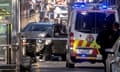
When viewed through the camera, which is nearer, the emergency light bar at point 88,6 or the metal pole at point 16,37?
the metal pole at point 16,37

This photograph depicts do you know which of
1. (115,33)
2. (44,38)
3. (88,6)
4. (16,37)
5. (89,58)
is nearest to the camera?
(16,37)

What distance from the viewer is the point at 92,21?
17828 millimetres

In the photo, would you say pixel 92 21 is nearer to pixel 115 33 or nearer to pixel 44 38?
pixel 115 33

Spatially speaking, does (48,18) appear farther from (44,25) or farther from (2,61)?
(2,61)

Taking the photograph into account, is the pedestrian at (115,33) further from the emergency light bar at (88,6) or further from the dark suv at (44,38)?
the dark suv at (44,38)

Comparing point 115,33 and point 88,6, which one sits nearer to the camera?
point 115,33

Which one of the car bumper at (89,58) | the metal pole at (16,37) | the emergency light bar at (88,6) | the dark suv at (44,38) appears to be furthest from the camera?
the dark suv at (44,38)

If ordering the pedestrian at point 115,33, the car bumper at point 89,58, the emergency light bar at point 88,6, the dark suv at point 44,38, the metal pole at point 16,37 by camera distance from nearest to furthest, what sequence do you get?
the metal pole at point 16,37 < the pedestrian at point 115,33 < the car bumper at point 89,58 < the emergency light bar at point 88,6 < the dark suv at point 44,38

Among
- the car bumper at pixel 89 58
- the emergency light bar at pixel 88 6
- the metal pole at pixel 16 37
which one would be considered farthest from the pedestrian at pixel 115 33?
the emergency light bar at pixel 88 6

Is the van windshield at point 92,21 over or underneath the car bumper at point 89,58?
over

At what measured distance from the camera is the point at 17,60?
1170 cm

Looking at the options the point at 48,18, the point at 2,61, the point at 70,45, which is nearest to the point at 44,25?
the point at 48,18

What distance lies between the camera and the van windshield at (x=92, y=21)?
17781mm

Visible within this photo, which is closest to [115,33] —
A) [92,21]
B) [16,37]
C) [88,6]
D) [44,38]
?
[16,37]
